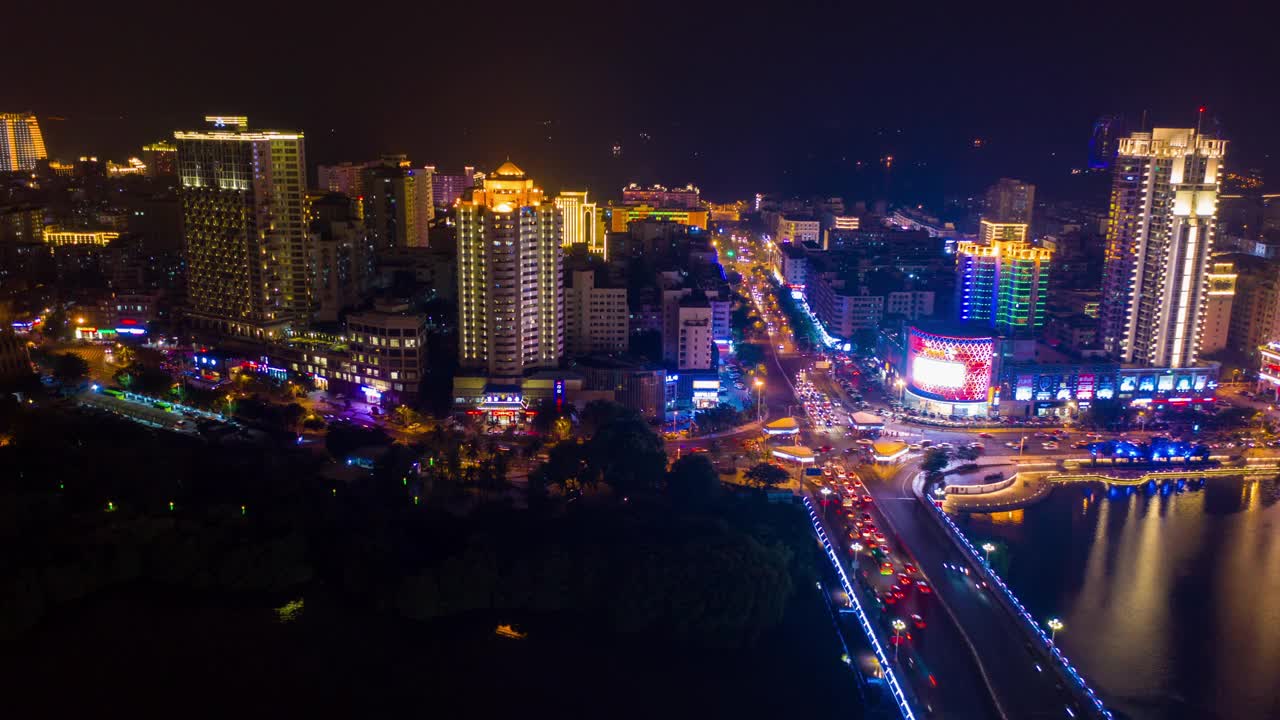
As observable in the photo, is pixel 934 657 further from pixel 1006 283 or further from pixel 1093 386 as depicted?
pixel 1006 283

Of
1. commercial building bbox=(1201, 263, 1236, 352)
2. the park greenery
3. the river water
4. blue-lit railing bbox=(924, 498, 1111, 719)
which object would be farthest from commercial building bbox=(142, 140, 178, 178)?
commercial building bbox=(1201, 263, 1236, 352)

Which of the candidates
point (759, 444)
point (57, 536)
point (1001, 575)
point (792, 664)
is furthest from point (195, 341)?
point (1001, 575)

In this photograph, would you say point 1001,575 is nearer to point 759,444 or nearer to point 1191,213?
point 759,444

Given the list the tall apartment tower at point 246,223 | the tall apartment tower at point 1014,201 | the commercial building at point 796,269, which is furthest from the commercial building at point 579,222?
the tall apartment tower at point 1014,201

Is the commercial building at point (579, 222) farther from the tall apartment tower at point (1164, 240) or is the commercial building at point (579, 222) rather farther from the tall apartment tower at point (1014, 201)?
the tall apartment tower at point (1164, 240)

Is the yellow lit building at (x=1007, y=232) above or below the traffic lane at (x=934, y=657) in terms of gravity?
above

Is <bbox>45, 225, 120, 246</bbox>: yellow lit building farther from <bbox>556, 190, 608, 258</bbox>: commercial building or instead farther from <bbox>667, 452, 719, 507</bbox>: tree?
<bbox>667, 452, 719, 507</bbox>: tree

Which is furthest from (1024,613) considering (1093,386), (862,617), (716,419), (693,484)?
(1093,386)
